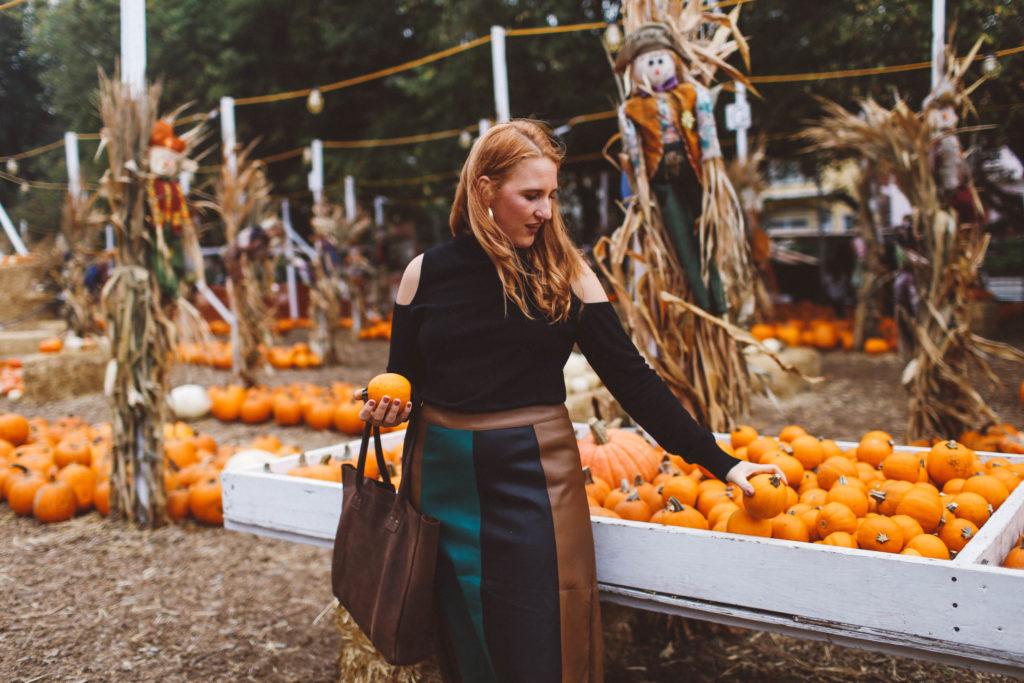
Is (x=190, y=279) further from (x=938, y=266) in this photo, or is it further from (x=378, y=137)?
(x=378, y=137)

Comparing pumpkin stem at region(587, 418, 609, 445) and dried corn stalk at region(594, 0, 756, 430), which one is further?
dried corn stalk at region(594, 0, 756, 430)

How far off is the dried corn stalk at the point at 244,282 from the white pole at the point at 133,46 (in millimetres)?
3980

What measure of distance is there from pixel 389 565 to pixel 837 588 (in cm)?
105

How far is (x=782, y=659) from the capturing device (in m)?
2.85

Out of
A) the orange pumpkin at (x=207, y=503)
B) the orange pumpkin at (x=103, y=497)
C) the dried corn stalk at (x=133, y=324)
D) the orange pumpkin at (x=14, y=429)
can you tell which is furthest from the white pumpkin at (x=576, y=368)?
the orange pumpkin at (x=14, y=429)

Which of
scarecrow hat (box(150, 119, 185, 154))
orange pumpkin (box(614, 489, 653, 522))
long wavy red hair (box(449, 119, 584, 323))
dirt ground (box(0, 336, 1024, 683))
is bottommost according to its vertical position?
dirt ground (box(0, 336, 1024, 683))

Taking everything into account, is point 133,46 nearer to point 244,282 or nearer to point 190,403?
point 190,403

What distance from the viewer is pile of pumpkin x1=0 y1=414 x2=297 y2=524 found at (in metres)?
4.35

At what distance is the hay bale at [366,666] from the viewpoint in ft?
8.20

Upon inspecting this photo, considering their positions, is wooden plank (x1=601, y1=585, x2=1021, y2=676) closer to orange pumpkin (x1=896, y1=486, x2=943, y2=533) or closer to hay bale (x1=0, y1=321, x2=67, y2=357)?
orange pumpkin (x1=896, y1=486, x2=943, y2=533)

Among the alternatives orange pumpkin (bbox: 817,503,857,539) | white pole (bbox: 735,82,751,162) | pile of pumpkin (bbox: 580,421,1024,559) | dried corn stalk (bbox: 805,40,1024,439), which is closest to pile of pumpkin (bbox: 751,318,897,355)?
white pole (bbox: 735,82,751,162)

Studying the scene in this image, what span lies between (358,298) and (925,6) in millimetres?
8492

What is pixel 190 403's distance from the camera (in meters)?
7.04

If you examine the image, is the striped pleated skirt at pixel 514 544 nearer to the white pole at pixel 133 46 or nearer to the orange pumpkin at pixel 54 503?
the white pole at pixel 133 46
